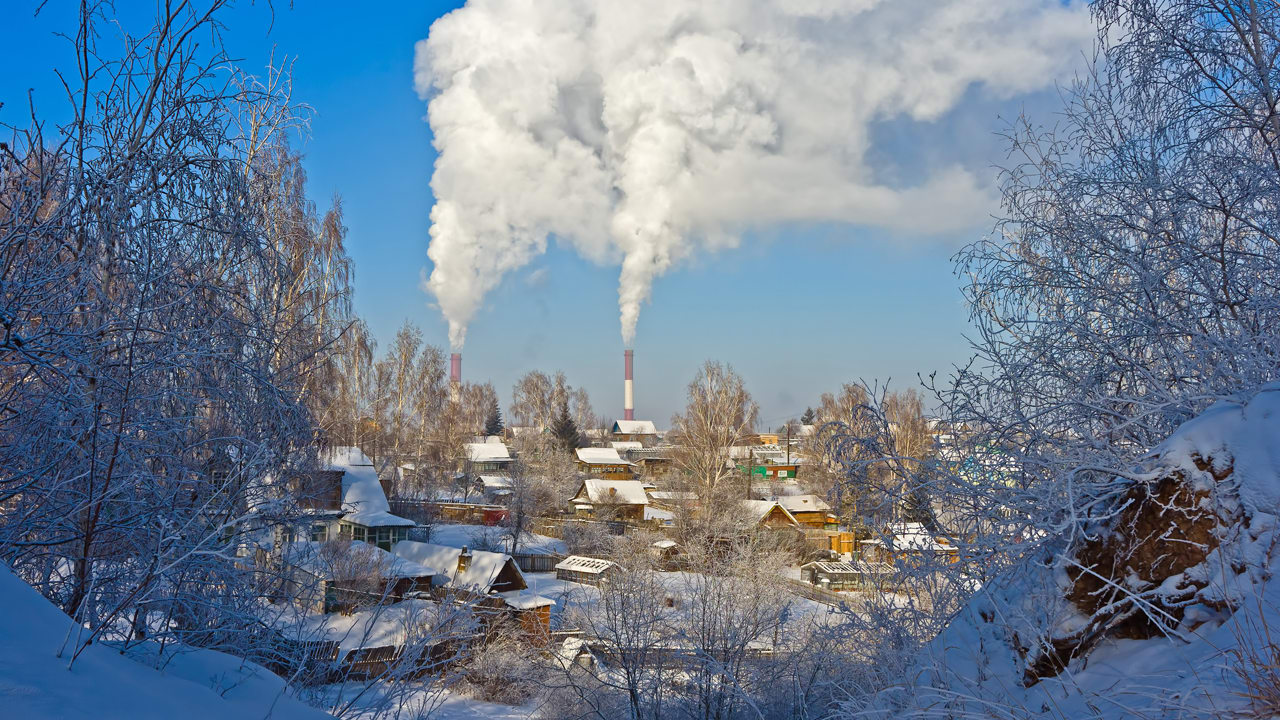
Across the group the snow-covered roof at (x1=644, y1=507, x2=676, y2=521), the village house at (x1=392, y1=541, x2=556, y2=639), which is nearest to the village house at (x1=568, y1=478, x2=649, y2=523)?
the snow-covered roof at (x1=644, y1=507, x2=676, y2=521)

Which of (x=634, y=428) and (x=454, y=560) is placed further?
(x=634, y=428)

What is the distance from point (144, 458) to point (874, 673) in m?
4.51

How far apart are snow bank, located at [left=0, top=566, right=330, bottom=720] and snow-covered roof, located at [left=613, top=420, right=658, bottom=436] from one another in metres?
89.2

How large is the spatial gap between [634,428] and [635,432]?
1549 mm

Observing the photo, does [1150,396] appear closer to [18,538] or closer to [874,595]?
[874,595]

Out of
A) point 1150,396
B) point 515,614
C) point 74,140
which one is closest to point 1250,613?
point 1150,396

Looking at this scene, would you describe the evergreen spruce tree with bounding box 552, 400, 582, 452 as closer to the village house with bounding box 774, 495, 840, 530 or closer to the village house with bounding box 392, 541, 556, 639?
the village house with bounding box 774, 495, 840, 530

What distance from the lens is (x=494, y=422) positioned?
3418 inches

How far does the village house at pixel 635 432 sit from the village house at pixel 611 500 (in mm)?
46488

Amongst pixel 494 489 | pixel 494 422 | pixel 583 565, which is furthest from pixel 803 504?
pixel 494 422

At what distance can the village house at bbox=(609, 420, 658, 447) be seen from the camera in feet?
297

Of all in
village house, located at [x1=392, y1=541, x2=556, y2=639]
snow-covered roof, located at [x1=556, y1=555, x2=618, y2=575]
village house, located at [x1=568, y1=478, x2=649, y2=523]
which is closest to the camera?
village house, located at [x1=392, y1=541, x2=556, y2=639]

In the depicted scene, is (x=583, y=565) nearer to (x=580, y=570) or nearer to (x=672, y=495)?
(x=580, y=570)

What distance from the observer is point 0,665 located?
87.5 inches
